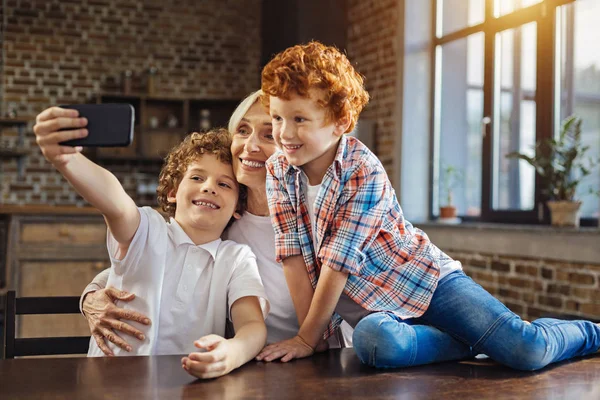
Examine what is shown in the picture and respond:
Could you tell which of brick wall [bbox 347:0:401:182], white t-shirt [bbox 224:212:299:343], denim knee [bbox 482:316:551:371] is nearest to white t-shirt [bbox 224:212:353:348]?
white t-shirt [bbox 224:212:299:343]

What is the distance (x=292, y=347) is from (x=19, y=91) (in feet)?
21.9

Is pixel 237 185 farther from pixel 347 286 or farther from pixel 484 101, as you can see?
pixel 484 101

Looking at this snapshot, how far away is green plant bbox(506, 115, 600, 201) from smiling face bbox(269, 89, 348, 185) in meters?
3.05

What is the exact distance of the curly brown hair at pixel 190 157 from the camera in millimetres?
1837

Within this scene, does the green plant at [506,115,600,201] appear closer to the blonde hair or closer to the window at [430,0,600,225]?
the window at [430,0,600,225]

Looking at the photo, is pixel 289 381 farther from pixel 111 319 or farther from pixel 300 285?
pixel 111 319

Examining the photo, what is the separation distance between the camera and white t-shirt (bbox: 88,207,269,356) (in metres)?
1.57

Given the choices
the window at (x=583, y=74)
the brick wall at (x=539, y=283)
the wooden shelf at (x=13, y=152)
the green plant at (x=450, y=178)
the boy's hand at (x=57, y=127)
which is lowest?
the brick wall at (x=539, y=283)

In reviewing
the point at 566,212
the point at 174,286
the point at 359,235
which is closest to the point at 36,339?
the point at 174,286

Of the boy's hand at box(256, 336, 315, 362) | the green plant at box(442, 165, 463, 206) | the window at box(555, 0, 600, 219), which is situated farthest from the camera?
the green plant at box(442, 165, 463, 206)

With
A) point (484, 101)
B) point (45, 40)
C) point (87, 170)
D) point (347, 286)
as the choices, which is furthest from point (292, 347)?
point (45, 40)

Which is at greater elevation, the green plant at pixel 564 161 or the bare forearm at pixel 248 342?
the green plant at pixel 564 161

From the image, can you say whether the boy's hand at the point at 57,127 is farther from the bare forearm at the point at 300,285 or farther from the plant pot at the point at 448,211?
the plant pot at the point at 448,211

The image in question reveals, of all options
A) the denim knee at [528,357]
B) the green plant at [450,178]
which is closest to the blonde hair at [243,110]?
the denim knee at [528,357]
